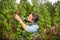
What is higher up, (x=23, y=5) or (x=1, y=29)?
(x=23, y=5)

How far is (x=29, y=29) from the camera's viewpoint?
614 centimetres

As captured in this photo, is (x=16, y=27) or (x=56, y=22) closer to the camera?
(x=16, y=27)

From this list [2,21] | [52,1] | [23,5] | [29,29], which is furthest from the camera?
[52,1]

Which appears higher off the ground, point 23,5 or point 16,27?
A: point 23,5

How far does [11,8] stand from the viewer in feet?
25.6

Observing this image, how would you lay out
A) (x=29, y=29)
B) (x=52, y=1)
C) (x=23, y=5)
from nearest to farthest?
(x=29, y=29), (x=23, y=5), (x=52, y=1)

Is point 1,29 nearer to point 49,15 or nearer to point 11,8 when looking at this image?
point 11,8


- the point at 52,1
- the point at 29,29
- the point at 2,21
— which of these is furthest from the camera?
the point at 52,1

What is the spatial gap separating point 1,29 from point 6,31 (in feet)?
0.57

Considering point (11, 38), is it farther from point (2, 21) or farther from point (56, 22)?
point (56, 22)

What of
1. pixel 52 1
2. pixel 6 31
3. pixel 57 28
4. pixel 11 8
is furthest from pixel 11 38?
pixel 52 1

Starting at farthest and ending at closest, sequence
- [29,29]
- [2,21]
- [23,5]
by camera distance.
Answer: [23,5], [2,21], [29,29]

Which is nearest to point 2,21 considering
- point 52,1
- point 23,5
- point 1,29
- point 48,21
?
point 1,29

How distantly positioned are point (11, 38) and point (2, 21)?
50 cm
